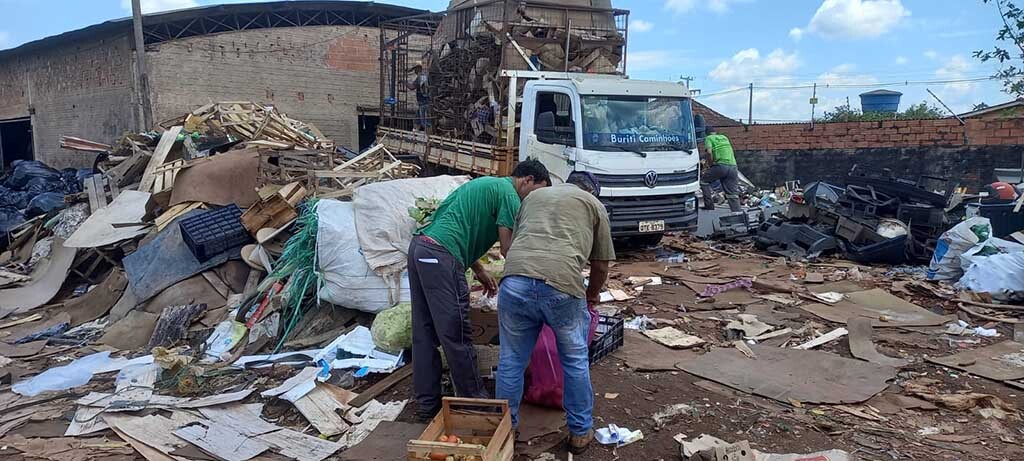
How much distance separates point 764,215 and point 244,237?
7.70 m

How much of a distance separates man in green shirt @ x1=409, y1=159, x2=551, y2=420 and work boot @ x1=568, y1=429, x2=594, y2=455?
2.11 ft

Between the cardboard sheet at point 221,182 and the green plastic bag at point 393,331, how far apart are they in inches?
138

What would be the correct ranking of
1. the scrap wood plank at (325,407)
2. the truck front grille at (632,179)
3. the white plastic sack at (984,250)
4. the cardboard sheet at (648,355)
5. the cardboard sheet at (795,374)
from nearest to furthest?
the scrap wood plank at (325,407) → the cardboard sheet at (795,374) → the cardboard sheet at (648,355) → the white plastic sack at (984,250) → the truck front grille at (632,179)

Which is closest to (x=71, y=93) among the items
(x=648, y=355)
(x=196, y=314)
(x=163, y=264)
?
(x=163, y=264)

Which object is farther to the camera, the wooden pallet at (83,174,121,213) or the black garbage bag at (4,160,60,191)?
the black garbage bag at (4,160,60,191)

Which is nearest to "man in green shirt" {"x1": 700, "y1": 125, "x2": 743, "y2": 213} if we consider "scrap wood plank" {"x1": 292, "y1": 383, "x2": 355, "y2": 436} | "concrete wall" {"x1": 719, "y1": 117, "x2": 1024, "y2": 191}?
"concrete wall" {"x1": 719, "y1": 117, "x2": 1024, "y2": 191}

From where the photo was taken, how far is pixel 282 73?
17141 mm

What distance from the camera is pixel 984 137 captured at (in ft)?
39.3

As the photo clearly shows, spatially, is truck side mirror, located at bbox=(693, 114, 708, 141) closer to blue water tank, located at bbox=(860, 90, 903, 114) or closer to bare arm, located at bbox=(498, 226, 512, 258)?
bare arm, located at bbox=(498, 226, 512, 258)

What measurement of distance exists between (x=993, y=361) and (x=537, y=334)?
3.77 m

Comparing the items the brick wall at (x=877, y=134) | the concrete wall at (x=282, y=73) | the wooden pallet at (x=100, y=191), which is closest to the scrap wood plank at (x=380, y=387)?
the wooden pallet at (x=100, y=191)

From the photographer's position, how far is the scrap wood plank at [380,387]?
176 inches

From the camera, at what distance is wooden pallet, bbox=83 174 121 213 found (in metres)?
9.43

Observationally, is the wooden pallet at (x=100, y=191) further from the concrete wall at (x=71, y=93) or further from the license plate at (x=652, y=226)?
the license plate at (x=652, y=226)
